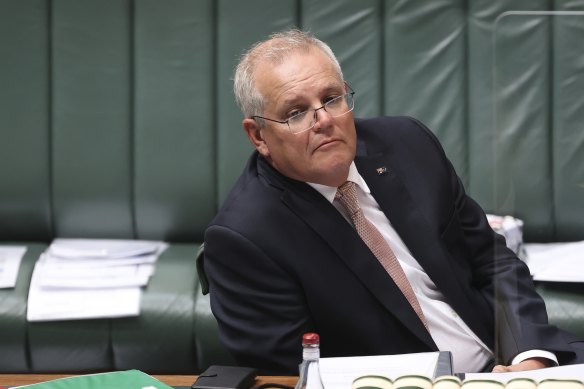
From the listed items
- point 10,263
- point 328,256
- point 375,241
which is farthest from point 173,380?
point 10,263

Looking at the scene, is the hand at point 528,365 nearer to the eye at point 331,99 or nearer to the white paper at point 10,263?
the eye at point 331,99

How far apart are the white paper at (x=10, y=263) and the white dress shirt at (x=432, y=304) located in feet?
4.63

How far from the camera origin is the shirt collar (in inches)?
72.0

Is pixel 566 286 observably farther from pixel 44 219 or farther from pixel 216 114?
pixel 44 219

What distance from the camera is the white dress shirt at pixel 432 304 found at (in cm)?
180

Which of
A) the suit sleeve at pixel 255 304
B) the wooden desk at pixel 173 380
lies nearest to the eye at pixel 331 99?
the suit sleeve at pixel 255 304

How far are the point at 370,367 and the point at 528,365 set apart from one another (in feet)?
1.22

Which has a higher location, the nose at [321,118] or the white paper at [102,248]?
the nose at [321,118]

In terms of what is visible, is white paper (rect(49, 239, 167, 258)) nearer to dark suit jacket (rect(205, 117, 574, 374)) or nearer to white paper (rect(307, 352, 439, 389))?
dark suit jacket (rect(205, 117, 574, 374))

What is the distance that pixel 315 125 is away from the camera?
177 cm

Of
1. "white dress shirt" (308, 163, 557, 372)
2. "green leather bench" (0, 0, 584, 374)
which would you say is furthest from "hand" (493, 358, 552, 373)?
"green leather bench" (0, 0, 584, 374)

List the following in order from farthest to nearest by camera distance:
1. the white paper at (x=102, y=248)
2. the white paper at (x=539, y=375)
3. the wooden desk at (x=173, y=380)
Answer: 1. the white paper at (x=102, y=248)
2. the wooden desk at (x=173, y=380)
3. the white paper at (x=539, y=375)

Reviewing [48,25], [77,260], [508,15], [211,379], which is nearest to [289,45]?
[508,15]

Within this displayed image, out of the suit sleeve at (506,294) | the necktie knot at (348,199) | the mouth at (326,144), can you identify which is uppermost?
the mouth at (326,144)
